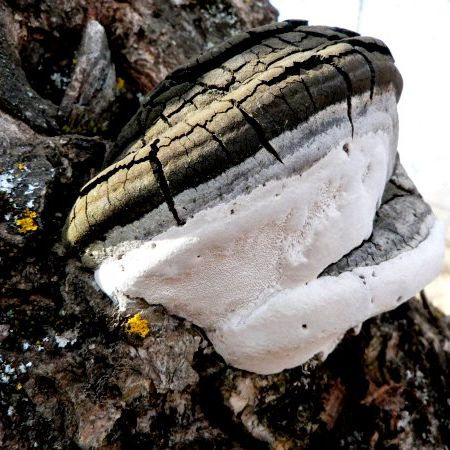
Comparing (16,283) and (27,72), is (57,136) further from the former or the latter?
(16,283)

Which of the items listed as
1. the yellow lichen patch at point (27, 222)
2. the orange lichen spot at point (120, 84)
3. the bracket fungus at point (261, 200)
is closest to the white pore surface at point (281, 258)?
the bracket fungus at point (261, 200)

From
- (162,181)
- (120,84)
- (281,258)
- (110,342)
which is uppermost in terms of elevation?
(162,181)

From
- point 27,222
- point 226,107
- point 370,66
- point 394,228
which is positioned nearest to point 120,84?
point 27,222

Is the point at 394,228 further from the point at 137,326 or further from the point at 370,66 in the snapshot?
the point at 137,326

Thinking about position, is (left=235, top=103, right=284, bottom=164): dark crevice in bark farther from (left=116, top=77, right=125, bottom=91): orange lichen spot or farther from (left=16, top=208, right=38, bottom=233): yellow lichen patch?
(left=116, top=77, right=125, bottom=91): orange lichen spot

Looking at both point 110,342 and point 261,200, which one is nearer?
point 261,200

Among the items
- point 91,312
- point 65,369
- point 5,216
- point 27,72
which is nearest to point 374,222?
point 91,312
